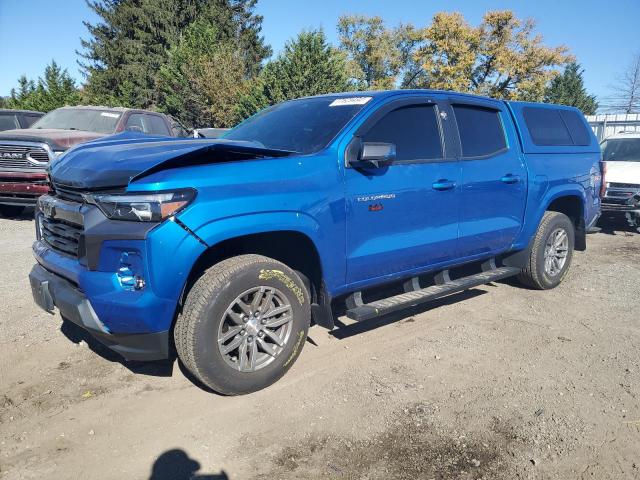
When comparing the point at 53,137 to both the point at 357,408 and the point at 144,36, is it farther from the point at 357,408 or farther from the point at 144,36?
the point at 144,36

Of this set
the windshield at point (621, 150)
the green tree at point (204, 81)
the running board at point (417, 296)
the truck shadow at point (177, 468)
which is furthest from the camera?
the green tree at point (204, 81)

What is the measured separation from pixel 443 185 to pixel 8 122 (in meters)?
11.1

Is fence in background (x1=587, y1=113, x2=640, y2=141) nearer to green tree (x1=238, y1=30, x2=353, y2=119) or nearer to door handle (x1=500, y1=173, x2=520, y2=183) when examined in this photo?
green tree (x1=238, y1=30, x2=353, y2=119)

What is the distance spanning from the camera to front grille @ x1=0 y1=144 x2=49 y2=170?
319 inches

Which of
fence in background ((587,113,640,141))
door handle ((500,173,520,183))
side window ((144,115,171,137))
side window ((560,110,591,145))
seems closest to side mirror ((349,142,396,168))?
door handle ((500,173,520,183))

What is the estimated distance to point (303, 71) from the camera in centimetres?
2031

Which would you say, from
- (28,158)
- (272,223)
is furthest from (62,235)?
(28,158)

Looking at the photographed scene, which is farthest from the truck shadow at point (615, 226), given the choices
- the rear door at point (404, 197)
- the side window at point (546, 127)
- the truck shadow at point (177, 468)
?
the truck shadow at point (177, 468)

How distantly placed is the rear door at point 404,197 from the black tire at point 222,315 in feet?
2.16

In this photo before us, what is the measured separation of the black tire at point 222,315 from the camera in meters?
3.00

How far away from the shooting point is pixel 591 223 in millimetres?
6273

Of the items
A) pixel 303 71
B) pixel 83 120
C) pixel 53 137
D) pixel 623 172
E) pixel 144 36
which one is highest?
pixel 144 36

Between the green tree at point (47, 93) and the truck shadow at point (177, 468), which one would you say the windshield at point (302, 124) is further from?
the green tree at point (47, 93)

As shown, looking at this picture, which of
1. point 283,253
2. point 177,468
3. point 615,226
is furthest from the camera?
point 615,226
